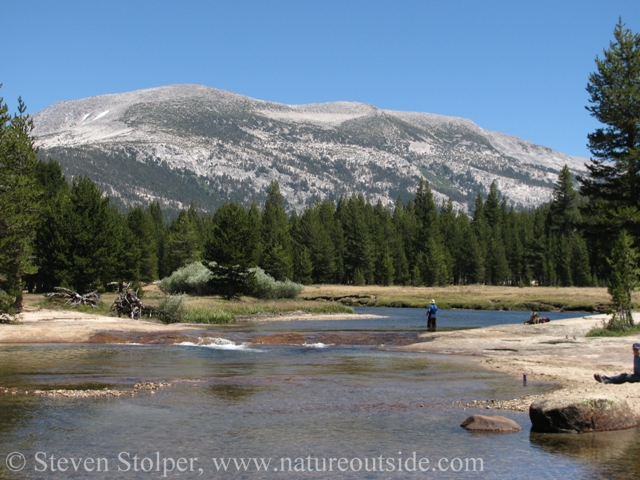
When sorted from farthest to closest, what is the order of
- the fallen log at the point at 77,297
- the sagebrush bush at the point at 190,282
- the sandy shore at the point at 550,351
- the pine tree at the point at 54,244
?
the sagebrush bush at the point at 190,282
the pine tree at the point at 54,244
the fallen log at the point at 77,297
the sandy shore at the point at 550,351

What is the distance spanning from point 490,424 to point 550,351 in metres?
17.5

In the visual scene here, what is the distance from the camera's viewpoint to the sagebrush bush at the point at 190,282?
83.1 m

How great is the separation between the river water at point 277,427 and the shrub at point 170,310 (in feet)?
71.6

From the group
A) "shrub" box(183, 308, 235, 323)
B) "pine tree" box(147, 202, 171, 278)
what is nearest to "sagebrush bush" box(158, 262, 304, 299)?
"shrub" box(183, 308, 235, 323)

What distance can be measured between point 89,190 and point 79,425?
56316mm

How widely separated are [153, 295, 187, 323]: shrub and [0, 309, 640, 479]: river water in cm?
2182

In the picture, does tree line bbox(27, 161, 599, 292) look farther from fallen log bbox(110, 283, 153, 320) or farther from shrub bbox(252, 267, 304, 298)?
fallen log bbox(110, 283, 153, 320)

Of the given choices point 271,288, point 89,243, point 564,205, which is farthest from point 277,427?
point 564,205

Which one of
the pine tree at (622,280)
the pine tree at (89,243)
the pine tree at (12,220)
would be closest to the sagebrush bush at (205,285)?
the pine tree at (89,243)

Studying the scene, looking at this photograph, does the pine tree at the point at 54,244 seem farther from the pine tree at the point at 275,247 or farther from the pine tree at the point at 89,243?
the pine tree at the point at 275,247

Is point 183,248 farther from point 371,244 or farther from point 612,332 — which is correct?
point 612,332

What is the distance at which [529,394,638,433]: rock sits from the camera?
1638cm

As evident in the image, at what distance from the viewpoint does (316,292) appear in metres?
111

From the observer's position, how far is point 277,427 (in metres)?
17.0
